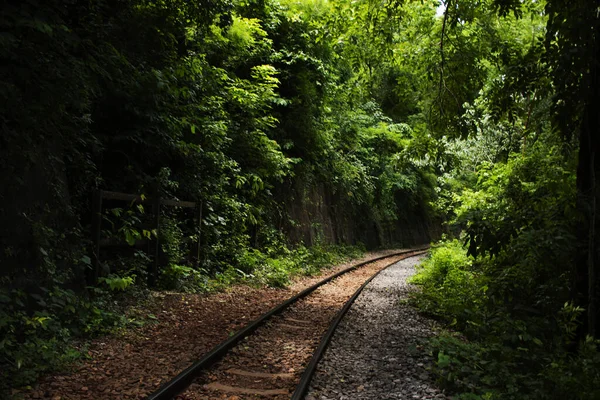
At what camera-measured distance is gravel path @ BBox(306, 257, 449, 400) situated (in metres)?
4.55

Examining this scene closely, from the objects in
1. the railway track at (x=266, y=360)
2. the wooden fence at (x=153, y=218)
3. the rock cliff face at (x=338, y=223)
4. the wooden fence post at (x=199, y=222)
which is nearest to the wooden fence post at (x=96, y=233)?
the wooden fence at (x=153, y=218)

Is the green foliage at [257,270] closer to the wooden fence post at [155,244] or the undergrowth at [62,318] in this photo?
the undergrowth at [62,318]

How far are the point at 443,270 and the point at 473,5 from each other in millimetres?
7125

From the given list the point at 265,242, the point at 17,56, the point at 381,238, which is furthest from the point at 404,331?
the point at 381,238

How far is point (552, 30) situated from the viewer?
4.01m

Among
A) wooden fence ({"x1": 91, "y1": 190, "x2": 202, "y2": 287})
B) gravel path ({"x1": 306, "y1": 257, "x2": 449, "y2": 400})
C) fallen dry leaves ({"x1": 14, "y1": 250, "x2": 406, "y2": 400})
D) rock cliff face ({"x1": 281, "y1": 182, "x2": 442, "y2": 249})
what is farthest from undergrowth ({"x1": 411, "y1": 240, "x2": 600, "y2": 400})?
rock cliff face ({"x1": 281, "y1": 182, "x2": 442, "y2": 249})

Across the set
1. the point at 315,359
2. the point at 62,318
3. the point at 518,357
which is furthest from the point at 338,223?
the point at 62,318

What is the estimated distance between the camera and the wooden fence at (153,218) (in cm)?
683

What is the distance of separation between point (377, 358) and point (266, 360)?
1533 mm

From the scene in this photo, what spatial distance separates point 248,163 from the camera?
42.7 feet

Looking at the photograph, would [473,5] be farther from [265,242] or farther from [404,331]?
[265,242]

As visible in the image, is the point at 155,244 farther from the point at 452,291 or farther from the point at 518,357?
the point at 518,357

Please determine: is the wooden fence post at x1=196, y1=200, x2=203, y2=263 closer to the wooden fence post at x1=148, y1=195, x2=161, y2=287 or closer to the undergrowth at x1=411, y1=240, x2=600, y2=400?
the wooden fence post at x1=148, y1=195, x2=161, y2=287

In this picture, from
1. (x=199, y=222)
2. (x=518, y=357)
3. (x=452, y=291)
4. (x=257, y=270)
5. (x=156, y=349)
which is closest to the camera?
(x=518, y=357)
